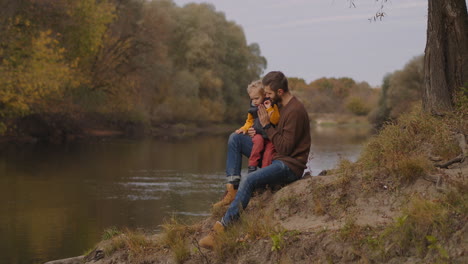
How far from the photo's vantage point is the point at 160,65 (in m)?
38.0

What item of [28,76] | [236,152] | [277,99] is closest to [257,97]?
[277,99]

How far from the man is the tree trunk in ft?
8.61

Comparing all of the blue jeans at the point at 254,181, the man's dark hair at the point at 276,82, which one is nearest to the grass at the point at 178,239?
the blue jeans at the point at 254,181

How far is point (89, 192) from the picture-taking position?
52.1 ft

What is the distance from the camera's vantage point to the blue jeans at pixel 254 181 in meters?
6.62

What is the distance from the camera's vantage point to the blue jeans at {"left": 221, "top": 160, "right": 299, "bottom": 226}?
6.62 metres

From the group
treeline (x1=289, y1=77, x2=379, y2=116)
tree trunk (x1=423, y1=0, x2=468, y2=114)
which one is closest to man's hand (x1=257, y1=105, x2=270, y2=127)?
tree trunk (x1=423, y1=0, x2=468, y2=114)

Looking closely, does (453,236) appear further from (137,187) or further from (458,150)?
(137,187)

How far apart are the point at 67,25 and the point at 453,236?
1044 inches

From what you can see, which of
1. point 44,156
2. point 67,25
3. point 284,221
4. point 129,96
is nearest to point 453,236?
point 284,221

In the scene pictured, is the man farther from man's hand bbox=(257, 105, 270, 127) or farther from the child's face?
the child's face

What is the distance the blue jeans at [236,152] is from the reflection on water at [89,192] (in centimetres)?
332

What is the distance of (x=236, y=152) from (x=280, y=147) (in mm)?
669

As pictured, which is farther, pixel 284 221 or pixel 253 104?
pixel 253 104
